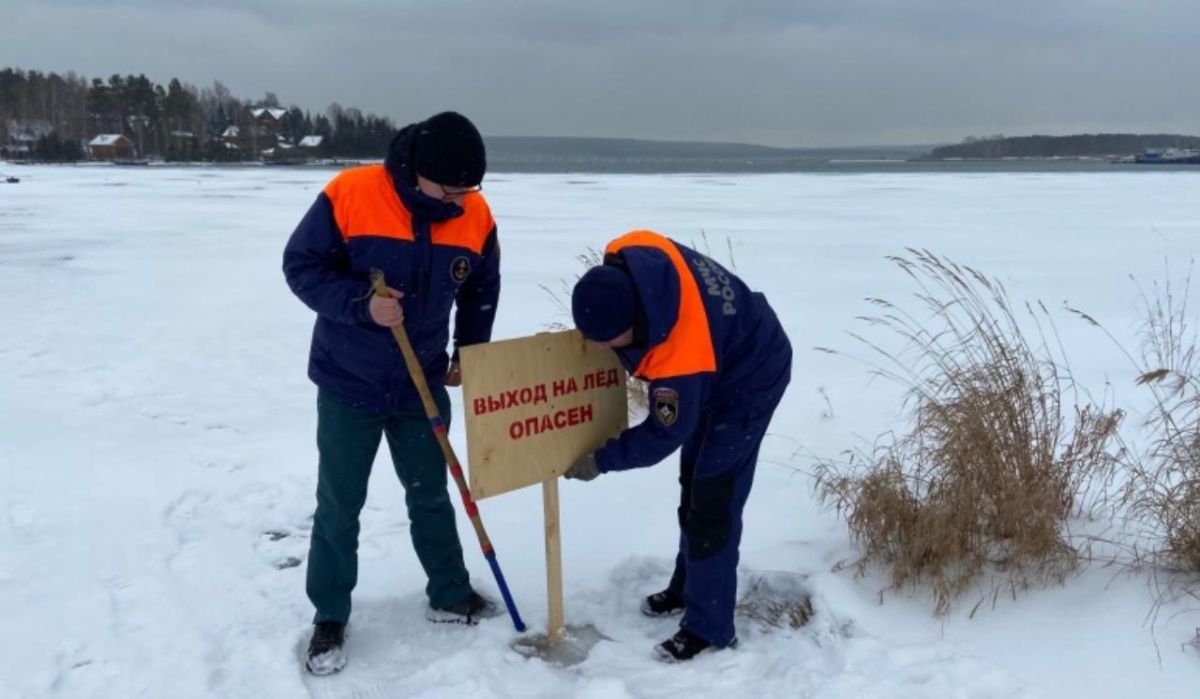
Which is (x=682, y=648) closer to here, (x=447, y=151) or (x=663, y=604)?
(x=663, y=604)

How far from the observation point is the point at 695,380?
9.09 ft

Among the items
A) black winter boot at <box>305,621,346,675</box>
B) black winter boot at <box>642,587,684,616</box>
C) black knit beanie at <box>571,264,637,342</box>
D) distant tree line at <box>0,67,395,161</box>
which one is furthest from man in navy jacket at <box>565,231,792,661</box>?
distant tree line at <box>0,67,395,161</box>

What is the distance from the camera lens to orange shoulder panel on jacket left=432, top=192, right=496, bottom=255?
3.09 m

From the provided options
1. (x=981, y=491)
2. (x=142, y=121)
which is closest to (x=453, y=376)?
(x=981, y=491)

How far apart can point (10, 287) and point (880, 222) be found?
47.7ft

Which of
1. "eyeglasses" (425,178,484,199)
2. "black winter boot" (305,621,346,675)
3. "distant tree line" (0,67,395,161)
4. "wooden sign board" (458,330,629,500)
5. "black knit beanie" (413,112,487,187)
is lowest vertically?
"black winter boot" (305,621,346,675)

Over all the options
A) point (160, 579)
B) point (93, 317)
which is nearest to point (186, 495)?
point (160, 579)

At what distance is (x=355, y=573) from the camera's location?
339 cm

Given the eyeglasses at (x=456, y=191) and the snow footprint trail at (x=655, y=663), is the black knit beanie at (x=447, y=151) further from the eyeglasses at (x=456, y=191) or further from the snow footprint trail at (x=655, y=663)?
the snow footprint trail at (x=655, y=663)

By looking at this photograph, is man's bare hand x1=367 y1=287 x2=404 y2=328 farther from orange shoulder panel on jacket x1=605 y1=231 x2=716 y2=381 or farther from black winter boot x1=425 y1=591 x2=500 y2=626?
black winter boot x1=425 y1=591 x2=500 y2=626

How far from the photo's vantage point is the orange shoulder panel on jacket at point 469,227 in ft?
10.1

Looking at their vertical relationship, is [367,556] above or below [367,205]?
below

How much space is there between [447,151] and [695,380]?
3.44ft

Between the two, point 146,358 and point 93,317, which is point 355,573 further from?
point 93,317
